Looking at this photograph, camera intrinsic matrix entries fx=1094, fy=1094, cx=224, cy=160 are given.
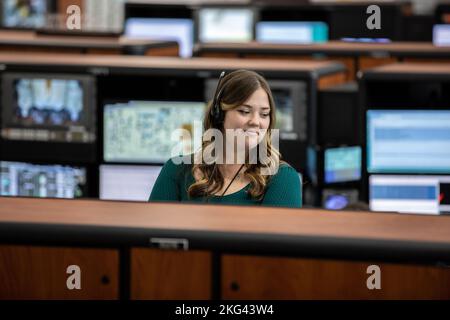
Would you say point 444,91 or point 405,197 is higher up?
point 444,91

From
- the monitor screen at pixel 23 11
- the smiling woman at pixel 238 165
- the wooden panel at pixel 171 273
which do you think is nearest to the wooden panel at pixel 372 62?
the smiling woman at pixel 238 165

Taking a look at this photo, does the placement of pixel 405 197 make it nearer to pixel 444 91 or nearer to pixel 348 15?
pixel 444 91

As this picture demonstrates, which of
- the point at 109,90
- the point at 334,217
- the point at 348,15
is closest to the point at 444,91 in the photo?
the point at 109,90

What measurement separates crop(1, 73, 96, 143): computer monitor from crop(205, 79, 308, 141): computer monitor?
47 cm

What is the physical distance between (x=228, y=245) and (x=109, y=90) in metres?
2.53

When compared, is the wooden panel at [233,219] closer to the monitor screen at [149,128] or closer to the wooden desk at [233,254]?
the wooden desk at [233,254]

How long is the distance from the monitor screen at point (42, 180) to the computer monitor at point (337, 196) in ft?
2.97

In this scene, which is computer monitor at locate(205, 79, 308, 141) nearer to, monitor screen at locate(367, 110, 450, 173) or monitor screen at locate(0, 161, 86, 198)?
monitor screen at locate(367, 110, 450, 173)

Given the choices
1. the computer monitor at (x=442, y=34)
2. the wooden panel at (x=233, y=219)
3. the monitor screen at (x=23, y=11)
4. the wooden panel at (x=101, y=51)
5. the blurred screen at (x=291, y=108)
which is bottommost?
the wooden panel at (x=233, y=219)

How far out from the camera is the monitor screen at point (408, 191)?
3.71 meters

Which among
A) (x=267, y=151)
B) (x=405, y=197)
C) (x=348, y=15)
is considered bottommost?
(x=405, y=197)

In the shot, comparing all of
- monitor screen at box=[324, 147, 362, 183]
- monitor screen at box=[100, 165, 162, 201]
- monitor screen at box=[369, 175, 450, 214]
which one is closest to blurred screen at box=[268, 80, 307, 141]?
monitor screen at box=[324, 147, 362, 183]

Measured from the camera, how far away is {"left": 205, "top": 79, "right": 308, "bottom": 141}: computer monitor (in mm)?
3953

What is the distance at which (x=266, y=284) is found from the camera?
5.11 ft
